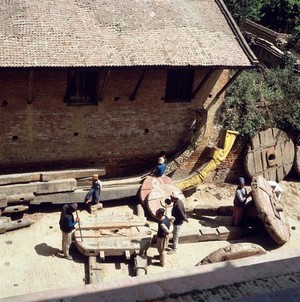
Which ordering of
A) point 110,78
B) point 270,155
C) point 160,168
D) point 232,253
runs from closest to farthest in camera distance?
point 232,253
point 110,78
point 160,168
point 270,155

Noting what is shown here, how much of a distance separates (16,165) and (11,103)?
5.87ft

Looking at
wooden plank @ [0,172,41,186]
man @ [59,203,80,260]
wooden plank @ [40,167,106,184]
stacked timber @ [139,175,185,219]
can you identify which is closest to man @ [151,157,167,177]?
stacked timber @ [139,175,185,219]

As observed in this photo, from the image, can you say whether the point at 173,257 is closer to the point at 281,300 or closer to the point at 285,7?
the point at 281,300

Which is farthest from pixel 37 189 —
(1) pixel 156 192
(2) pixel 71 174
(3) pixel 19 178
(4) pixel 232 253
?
(4) pixel 232 253

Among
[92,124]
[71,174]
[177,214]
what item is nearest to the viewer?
[177,214]

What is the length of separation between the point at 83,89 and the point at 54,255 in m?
4.47

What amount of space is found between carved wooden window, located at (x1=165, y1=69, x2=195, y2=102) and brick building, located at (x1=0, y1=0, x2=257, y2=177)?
3cm

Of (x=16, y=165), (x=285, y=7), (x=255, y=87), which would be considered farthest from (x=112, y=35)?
(x=285, y=7)

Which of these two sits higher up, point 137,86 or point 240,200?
point 137,86

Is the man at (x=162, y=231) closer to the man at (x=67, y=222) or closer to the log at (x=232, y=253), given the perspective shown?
the log at (x=232, y=253)

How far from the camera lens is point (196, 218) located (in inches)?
507

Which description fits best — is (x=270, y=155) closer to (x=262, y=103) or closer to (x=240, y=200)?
(x=262, y=103)

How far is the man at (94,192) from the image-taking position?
39.8 ft

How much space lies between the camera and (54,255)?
1070cm
